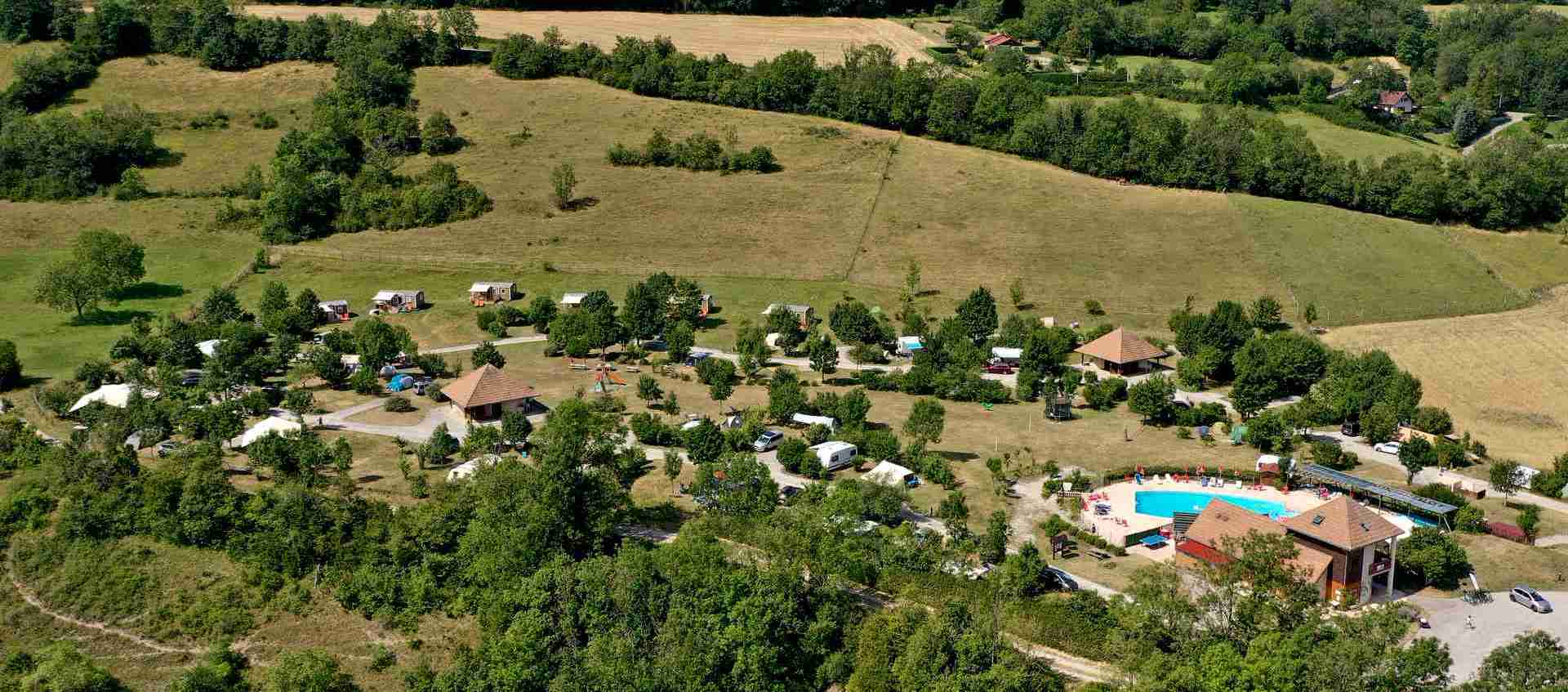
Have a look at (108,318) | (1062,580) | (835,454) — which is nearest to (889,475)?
(835,454)

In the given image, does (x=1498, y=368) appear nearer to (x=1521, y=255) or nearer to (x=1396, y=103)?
(x=1521, y=255)

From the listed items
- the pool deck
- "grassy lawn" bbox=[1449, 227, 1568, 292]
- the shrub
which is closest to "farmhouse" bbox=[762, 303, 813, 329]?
the pool deck

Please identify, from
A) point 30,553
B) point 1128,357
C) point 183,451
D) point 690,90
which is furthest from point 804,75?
point 30,553

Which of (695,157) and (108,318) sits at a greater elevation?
(695,157)

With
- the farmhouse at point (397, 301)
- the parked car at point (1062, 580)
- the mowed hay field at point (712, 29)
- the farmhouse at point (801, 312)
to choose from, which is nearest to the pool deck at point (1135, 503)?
the parked car at point (1062, 580)

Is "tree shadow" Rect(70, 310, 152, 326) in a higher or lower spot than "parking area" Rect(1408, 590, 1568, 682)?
higher

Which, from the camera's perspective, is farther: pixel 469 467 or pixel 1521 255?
pixel 1521 255

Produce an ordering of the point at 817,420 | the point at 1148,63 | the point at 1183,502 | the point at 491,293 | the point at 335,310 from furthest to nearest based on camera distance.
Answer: the point at 1148,63
the point at 491,293
the point at 335,310
the point at 817,420
the point at 1183,502

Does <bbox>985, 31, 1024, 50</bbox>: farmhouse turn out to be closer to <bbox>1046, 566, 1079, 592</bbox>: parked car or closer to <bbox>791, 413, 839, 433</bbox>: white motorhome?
→ <bbox>791, 413, 839, 433</bbox>: white motorhome
